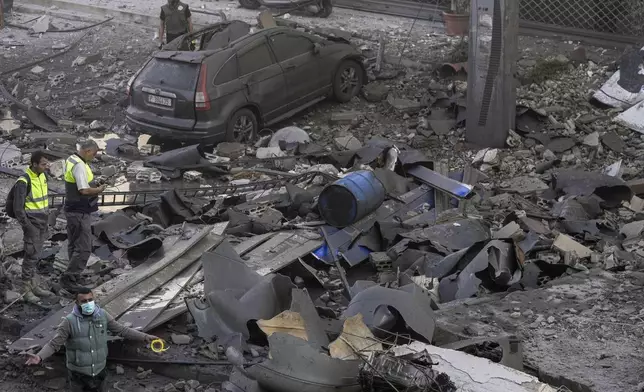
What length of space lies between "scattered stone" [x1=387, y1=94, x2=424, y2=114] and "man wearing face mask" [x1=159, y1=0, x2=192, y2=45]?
13.9ft

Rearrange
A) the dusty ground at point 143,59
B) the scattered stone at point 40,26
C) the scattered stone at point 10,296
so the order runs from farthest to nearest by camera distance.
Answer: the scattered stone at point 40,26, the dusty ground at point 143,59, the scattered stone at point 10,296

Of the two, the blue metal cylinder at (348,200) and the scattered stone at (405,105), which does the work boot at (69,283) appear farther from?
the scattered stone at (405,105)

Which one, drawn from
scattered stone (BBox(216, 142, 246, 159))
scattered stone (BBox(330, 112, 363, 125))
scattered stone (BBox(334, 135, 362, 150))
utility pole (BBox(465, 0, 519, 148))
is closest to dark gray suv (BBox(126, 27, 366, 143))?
scattered stone (BBox(216, 142, 246, 159))

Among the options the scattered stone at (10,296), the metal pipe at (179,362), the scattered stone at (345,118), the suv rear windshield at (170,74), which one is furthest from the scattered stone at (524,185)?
the scattered stone at (10,296)

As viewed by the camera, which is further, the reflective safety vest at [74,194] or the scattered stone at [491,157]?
the scattered stone at [491,157]

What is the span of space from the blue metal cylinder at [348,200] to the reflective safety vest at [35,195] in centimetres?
325

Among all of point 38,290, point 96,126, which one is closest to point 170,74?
point 96,126

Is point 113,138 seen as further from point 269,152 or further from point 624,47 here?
point 624,47

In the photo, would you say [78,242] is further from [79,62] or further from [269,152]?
[79,62]

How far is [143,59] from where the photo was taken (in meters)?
19.0

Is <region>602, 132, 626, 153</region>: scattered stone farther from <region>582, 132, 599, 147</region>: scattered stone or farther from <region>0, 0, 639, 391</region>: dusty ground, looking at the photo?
<region>0, 0, 639, 391</region>: dusty ground

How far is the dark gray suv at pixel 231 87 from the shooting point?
1411 cm

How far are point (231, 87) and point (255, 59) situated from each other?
79 cm

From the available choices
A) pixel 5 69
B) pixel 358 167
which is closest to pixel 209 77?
pixel 358 167
